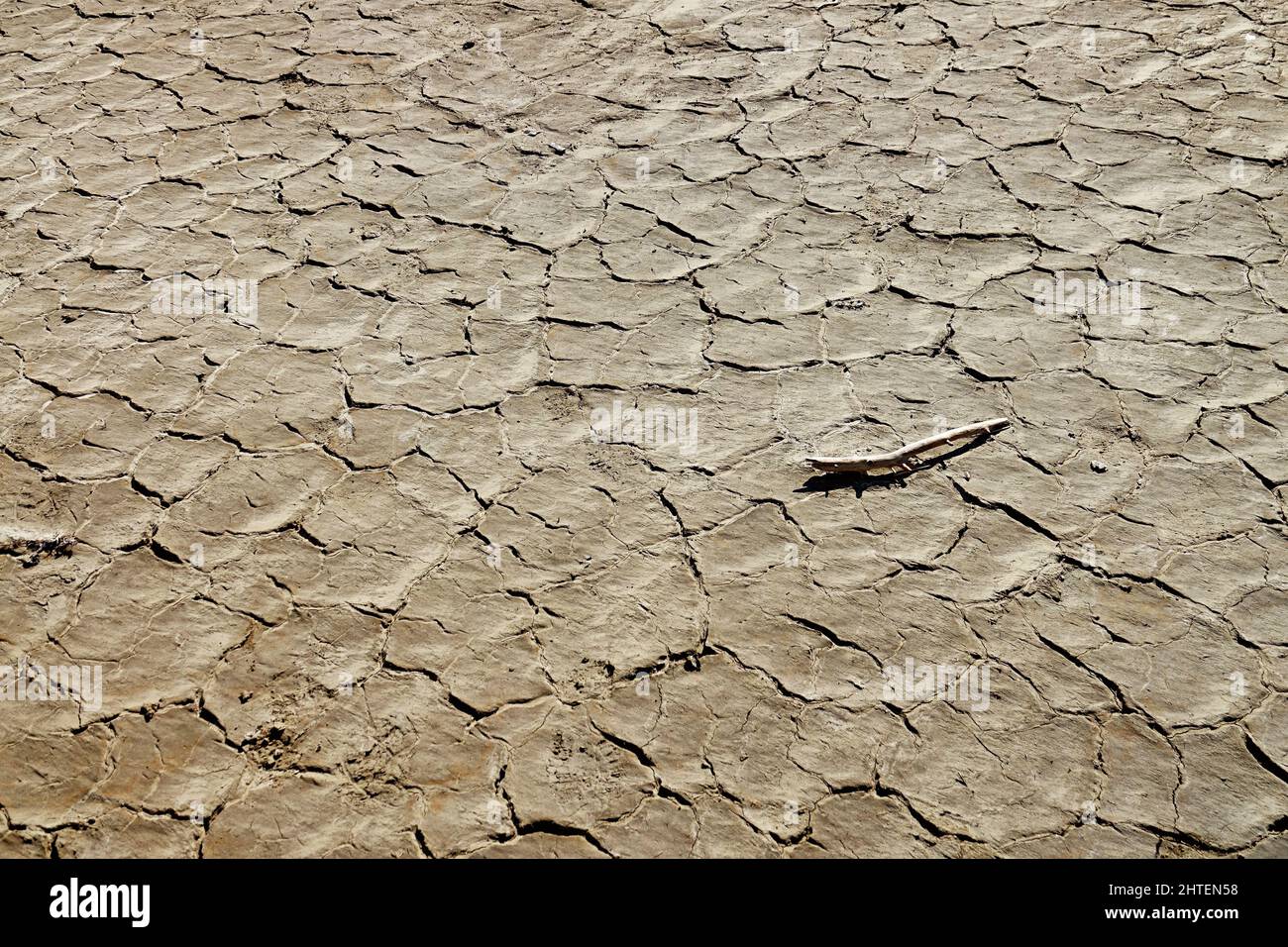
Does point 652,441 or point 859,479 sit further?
point 652,441

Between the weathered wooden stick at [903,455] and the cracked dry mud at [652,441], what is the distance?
0.17 ft

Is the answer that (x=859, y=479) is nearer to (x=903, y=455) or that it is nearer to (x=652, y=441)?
(x=903, y=455)

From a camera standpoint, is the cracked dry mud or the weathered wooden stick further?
the weathered wooden stick

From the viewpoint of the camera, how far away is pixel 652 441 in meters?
2.71

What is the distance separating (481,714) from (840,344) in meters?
1.43

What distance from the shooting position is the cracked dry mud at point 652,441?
204cm

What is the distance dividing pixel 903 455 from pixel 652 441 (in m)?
0.61

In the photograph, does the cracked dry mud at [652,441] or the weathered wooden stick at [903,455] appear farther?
the weathered wooden stick at [903,455]

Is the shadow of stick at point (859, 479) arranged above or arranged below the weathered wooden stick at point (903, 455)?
below

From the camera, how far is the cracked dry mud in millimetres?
2037

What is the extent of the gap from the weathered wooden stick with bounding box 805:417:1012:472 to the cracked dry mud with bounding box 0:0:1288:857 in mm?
53

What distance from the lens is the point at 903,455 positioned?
2.61 metres

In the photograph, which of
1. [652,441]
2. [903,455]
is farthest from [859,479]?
[652,441]
